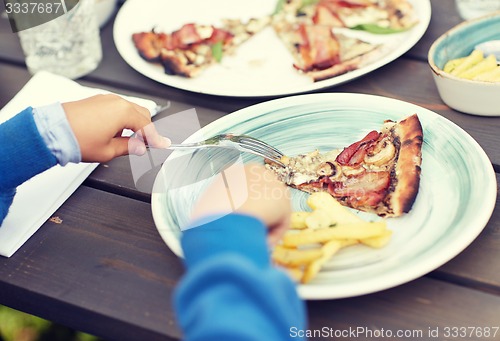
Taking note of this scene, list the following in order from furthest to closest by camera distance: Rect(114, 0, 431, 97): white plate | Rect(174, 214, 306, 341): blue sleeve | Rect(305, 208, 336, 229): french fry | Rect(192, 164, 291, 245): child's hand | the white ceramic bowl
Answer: Rect(114, 0, 431, 97): white plate
the white ceramic bowl
Rect(305, 208, 336, 229): french fry
Rect(192, 164, 291, 245): child's hand
Rect(174, 214, 306, 341): blue sleeve

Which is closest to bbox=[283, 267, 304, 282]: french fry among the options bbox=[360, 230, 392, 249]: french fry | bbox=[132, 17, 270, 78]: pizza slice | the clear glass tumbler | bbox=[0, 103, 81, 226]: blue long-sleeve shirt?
bbox=[360, 230, 392, 249]: french fry

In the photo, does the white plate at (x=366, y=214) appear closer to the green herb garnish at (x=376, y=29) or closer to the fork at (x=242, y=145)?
the fork at (x=242, y=145)

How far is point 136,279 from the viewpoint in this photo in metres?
0.96

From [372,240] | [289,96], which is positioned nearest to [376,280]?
[372,240]

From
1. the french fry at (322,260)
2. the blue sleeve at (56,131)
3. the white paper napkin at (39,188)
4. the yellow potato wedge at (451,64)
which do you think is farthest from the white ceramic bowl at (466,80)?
the blue sleeve at (56,131)

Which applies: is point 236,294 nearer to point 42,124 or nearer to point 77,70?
point 42,124

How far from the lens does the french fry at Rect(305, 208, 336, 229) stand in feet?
3.13

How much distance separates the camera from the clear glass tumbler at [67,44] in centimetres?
142

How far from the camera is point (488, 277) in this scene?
92 centimetres

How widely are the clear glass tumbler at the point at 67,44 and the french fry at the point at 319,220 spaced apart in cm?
75

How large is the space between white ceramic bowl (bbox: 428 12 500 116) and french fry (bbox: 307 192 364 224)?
13.8 inches

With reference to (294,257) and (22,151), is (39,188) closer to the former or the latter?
(22,151)

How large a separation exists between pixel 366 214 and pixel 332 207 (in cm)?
6

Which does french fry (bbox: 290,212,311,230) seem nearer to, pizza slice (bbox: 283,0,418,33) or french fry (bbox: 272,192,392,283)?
french fry (bbox: 272,192,392,283)
